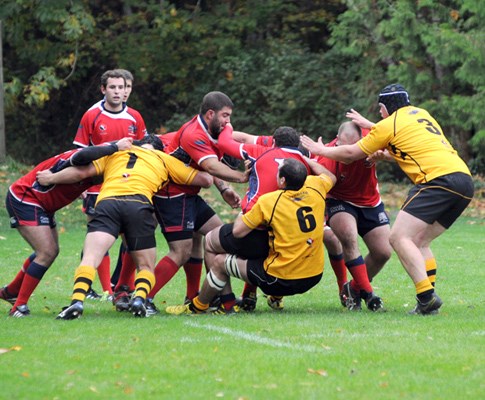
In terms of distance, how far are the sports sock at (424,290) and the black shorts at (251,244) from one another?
4.44 feet

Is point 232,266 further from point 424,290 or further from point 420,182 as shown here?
point 420,182

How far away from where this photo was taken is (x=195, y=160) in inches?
386

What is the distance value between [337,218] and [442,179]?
1229 millimetres

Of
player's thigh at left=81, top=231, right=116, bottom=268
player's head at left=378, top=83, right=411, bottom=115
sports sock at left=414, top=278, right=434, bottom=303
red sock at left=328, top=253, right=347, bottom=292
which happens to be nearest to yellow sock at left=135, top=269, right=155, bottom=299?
player's thigh at left=81, top=231, right=116, bottom=268

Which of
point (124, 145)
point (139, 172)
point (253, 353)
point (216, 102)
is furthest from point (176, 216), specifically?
point (253, 353)

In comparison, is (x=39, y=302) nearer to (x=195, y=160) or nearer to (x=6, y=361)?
(x=195, y=160)

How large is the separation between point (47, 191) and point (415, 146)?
3.31 meters

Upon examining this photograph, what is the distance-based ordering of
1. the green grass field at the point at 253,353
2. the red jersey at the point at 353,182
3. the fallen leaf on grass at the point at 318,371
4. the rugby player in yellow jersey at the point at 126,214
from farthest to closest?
1. the red jersey at the point at 353,182
2. the rugby player in yellow jersey at the point at 126,214
3. the fallen leaf on grass at the point at 318,371
4. the green grass field at the point at 253,353

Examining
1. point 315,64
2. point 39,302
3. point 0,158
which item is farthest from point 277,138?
point 315,64

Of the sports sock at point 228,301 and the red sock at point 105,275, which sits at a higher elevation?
the sports sock at point 228,301

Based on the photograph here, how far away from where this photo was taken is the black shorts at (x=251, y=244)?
927 cm

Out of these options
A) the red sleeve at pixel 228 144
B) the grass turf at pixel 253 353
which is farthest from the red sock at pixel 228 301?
the red sleeve at pixel 228 144

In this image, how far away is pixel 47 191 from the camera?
31.4ft

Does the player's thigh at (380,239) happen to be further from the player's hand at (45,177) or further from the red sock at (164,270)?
the player's hand at (45,177)
